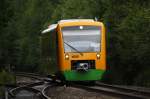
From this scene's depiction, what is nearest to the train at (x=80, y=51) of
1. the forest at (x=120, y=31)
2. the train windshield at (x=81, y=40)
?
the train windshield at (x=81, y=40)

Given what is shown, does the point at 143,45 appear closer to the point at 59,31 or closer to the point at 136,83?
the point at 136,83

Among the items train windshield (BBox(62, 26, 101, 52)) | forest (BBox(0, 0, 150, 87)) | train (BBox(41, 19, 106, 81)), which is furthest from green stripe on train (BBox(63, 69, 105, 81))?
forest (BBox(0, 0, 150, 87))

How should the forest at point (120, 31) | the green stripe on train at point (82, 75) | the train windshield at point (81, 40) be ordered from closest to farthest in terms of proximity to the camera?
1. the green stripe on train at point (82, 75)
2. the train windshield at point (81, 40)
3. the forest at point (120, 31)

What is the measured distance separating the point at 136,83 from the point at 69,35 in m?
9.27

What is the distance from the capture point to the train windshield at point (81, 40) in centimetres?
2692

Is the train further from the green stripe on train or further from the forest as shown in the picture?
the forest

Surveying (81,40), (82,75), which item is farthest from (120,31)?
(82,75)

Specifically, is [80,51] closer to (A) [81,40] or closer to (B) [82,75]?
(A) [81,40]

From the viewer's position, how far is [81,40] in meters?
27.0

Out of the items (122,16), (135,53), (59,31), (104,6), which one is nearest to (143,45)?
(135,53)

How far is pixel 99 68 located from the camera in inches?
1056

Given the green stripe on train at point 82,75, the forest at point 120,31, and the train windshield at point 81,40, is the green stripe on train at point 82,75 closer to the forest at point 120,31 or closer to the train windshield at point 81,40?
the train windshield at point 81,40

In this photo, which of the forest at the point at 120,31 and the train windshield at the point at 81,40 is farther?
the forest at the point at 120,31

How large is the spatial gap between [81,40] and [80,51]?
0.57 m
